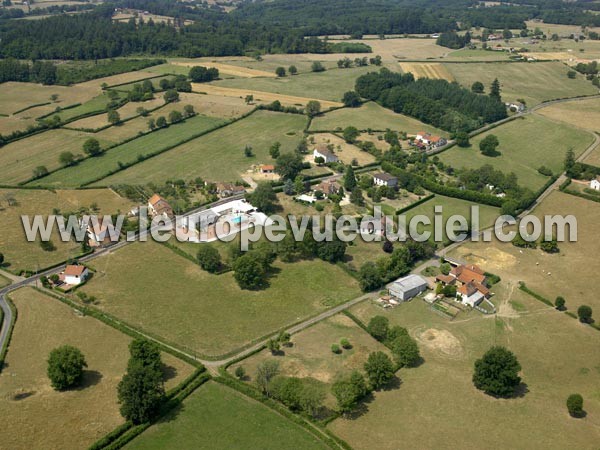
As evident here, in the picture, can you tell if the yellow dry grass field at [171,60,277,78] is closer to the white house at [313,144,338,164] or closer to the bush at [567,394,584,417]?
the white house at [313,144,338,164]

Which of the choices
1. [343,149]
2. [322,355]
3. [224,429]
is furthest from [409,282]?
[343,149]

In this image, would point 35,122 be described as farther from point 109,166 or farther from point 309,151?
point 309,151

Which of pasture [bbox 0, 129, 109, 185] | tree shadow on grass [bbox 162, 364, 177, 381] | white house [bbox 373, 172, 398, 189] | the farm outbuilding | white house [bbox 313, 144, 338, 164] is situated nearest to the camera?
tree shadow on grass [bbox 162, 364, 177, 381]

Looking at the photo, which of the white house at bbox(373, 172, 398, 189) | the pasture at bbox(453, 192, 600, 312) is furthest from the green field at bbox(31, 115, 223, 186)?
the pasture at bbox(453, 192, 600, 312)

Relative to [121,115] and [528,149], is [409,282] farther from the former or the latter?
[121,115]

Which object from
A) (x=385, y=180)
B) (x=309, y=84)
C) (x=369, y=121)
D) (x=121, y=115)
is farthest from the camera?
(x=309, y=84)
